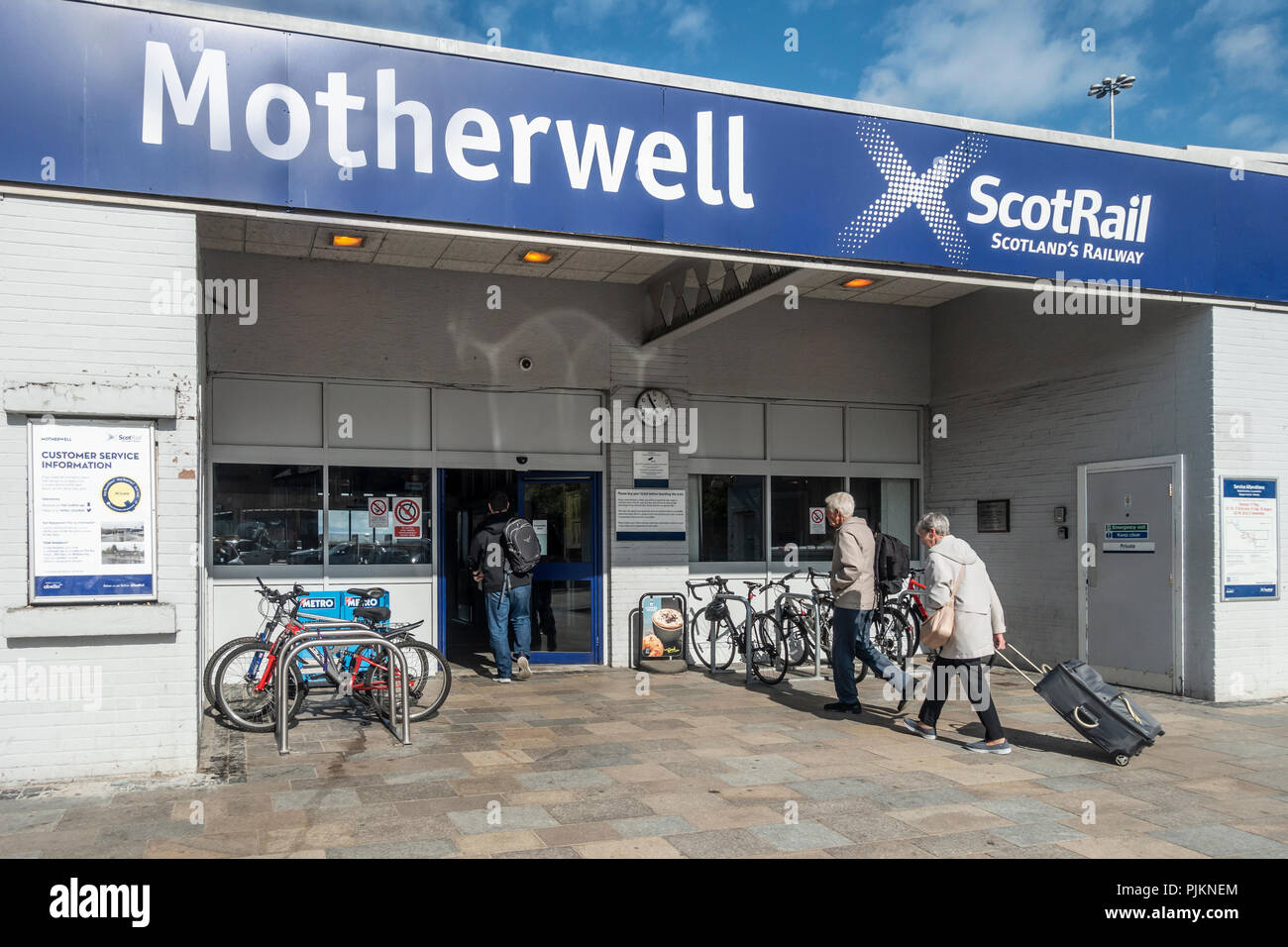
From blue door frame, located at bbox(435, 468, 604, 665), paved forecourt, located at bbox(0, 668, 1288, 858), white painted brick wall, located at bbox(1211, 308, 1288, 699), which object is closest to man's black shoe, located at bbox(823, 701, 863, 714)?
paved forecourt, located at bbox(0, 668, 1288, 858)

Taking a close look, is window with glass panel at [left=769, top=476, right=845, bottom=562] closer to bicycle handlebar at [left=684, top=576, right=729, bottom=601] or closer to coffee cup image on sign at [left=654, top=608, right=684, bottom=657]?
bicycle handlebar at [left=684, top=576, right=729, bottom=601]

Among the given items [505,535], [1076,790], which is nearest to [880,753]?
[1076,790]

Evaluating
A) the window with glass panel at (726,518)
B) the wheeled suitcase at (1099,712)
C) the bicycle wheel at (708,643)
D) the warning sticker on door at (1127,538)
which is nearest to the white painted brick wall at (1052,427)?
the warning sticker on door at (1127,538)

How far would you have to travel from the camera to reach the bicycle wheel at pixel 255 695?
7785 mm

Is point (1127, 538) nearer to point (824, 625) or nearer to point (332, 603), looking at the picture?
point (824, 625)

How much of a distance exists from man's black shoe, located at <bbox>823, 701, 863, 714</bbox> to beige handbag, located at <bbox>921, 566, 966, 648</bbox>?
1.60 m

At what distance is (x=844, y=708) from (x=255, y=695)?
467cm

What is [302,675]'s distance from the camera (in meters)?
8.20

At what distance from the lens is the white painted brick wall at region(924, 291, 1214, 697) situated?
378 inches

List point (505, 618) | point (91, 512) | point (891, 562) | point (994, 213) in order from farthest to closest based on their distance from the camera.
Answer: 1. point (505, 618)
2. point (891, 562)
3. point (994, 213)
4. point (91, 512)

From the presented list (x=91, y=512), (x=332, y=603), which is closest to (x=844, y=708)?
(x=332, y=603)

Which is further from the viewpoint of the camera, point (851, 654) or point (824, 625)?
point (824, 625)

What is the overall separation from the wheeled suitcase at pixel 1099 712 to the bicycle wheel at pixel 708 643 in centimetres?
429

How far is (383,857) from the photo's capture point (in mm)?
4973
